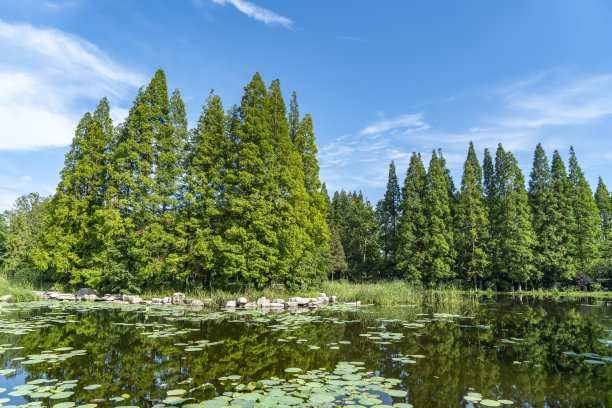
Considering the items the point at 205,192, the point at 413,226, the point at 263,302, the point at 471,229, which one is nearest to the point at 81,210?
the point at 205,192

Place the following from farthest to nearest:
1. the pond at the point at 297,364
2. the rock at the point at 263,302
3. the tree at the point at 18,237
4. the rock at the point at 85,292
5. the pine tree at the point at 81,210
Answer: the tree at the point at 18,237
the pine tree at the point at 81,210
the rock at the point at 85,292
the rock at the point at 263,302
the pond at the point at 297,364

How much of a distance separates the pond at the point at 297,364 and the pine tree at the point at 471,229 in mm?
22319

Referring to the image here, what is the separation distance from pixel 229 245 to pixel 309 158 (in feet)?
34.3

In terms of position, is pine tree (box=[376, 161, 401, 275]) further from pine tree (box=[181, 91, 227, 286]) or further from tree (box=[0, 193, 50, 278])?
tree (box=[0, 193, 50, 278])

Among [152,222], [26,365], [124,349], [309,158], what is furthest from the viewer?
[309,158]

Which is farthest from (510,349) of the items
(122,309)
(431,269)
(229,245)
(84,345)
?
(431,269)

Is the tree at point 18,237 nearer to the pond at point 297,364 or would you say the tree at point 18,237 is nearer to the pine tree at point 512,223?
the pond at point 297,364

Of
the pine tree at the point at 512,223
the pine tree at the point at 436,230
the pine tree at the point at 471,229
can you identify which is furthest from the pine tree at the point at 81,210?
the pine tree at the point at 512,223

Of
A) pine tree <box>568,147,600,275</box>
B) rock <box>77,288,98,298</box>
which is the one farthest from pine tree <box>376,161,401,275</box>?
rock <box>77,288,98,298</box>

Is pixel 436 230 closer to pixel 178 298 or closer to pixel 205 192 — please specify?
pixel 205 192

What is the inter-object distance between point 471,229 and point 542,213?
26.9ft

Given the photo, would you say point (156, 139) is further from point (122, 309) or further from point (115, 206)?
point (122, 309)

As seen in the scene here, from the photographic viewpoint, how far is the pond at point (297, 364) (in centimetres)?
454

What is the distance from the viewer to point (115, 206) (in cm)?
2002
